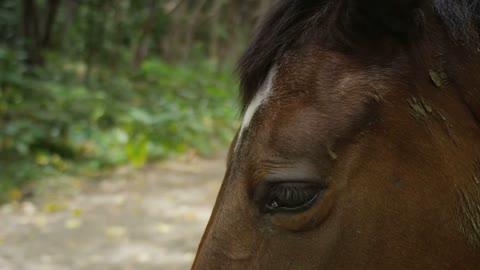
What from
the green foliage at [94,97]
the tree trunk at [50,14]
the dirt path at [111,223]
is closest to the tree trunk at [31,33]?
the green foliage at [94,97]

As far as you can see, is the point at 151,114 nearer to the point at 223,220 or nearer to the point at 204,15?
the point at 223,220

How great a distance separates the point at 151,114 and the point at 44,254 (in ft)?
14.7

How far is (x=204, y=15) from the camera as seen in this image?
22.0 meters

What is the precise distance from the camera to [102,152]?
785 cm

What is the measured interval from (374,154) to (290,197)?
21cm

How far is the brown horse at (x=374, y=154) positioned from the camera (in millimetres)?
1202

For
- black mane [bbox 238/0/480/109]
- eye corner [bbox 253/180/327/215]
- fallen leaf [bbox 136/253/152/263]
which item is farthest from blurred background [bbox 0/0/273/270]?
eye corner [bbox 253/180/327/215]

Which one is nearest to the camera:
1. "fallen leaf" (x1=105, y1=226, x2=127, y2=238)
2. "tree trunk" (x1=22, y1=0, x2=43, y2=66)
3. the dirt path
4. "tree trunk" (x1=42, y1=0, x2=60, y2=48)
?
the dirt path

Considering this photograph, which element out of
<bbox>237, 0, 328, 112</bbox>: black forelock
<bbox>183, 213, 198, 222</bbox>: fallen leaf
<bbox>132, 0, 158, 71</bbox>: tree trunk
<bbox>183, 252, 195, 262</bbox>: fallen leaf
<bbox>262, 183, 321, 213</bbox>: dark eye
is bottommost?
<bbox>262, 183, 321, 213</bbox>: dark eye

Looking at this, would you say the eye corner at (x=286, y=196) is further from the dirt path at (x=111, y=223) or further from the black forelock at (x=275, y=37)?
the dirt path at (x=111, y=223)

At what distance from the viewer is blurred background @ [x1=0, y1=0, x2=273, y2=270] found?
5625 mm

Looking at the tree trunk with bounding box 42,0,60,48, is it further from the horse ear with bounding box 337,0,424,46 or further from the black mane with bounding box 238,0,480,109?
the horse ear with bounding box 337,0,424,46

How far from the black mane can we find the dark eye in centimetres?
A: 29

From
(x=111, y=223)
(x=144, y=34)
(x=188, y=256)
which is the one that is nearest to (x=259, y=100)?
(x=188, y=256)
